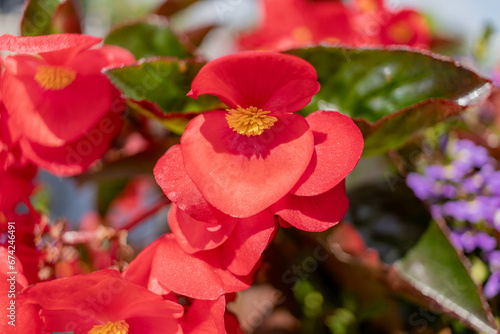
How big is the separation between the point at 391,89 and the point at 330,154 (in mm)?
155

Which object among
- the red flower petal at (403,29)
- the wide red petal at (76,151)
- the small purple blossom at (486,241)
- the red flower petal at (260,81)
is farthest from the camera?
the red flower petal at (403,29)

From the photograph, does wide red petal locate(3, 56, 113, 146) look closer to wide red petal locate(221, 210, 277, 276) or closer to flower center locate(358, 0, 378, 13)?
wide red petal locate(221, 210, 277, 276)

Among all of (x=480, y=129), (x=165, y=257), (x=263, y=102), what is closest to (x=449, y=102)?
(x=263, y=102)

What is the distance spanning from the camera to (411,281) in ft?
1.46

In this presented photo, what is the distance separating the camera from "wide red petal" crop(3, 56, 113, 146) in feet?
1.30

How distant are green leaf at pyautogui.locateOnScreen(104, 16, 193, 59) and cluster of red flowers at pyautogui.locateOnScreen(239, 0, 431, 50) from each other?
21cm

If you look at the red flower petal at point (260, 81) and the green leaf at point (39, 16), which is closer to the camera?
the red flower petal at point (260, 81)

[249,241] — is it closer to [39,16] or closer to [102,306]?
[102,306]

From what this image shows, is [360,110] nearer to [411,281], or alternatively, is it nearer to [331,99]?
[331,99]

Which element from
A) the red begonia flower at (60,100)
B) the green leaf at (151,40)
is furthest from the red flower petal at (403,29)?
the red begonia flower at (60,100)

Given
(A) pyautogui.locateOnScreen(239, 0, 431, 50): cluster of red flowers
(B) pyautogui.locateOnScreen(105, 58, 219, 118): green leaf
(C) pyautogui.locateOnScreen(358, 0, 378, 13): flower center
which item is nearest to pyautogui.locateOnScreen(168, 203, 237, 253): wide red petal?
(B) pyautogui.locateOnScreen(105, 58, 219, 118): green leaf

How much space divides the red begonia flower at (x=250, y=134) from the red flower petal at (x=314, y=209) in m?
0.02

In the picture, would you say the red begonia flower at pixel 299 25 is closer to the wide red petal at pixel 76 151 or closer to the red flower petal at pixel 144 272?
the wide red petal at pixel 76 151

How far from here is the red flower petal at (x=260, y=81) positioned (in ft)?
1.03
